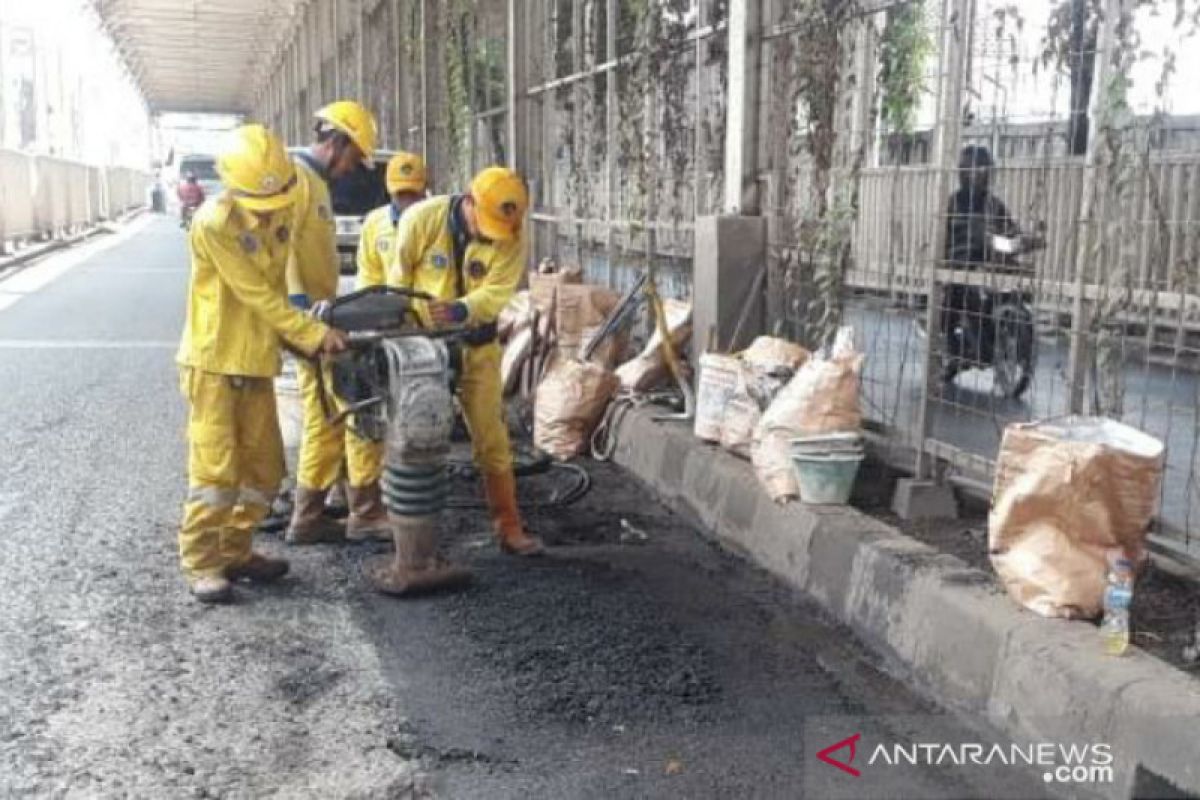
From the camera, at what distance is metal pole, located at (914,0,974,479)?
15.4ft

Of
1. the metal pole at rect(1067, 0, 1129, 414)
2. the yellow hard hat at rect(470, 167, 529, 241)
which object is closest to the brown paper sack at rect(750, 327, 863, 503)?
the metal pole at rect(1067, 0, 1129, 414)

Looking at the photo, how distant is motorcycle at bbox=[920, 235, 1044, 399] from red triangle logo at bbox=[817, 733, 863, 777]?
1862 millimetres

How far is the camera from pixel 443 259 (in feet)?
17.2

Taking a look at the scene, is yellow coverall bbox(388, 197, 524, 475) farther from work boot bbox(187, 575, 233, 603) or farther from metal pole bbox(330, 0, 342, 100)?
metal pole bbox(330, 0, 342, 100)

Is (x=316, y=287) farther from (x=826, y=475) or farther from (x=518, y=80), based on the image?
(x=518, y=80)

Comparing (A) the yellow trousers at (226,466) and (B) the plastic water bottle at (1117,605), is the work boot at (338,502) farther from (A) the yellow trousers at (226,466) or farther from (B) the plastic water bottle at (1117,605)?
(B) the plastic water bottle at (1117,605)

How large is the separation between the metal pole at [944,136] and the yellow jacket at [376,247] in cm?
244

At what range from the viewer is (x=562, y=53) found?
998 centimetres

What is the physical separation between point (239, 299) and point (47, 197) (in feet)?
84.9

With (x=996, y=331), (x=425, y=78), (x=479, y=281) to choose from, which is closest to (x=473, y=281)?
(x=479, y=281)

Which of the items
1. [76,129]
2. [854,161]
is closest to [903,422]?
[854,161]

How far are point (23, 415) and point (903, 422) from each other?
19.5ft

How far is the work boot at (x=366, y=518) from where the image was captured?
5652 mm

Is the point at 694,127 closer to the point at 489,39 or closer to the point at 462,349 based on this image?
the point at 462,349
